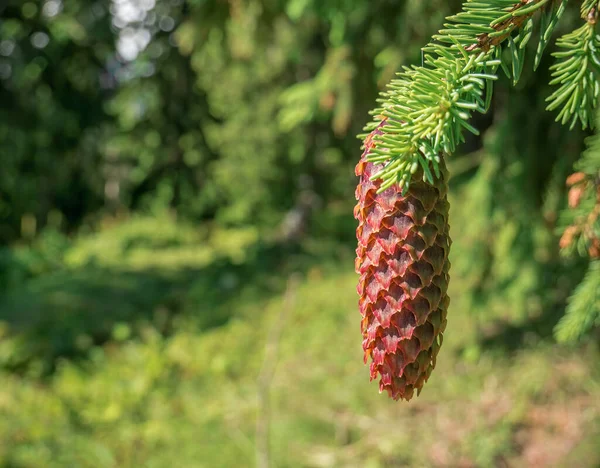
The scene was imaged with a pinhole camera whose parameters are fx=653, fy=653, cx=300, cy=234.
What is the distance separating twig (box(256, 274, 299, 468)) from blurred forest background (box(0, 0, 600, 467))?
0.02m

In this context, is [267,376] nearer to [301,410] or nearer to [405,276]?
[301,410]

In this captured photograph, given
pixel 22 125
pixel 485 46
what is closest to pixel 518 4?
pixel 485 46

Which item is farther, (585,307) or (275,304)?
(275,304)

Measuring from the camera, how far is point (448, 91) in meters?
0.65

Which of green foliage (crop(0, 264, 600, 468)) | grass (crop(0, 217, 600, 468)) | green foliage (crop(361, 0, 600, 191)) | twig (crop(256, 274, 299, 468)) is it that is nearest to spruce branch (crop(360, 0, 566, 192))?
green foliage (crop(361, 0, 600, 191))

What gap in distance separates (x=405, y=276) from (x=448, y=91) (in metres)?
0.19

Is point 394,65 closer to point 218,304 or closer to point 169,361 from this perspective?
point 169,361

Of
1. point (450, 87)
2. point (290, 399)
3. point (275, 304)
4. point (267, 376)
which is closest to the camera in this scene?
point (450, 87)

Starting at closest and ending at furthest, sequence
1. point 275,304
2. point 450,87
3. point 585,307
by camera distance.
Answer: point 450,87
point 585,307
point 275,304

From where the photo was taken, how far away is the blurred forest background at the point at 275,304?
110 inches

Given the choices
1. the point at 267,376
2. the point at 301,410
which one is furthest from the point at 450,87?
the point at 267,376

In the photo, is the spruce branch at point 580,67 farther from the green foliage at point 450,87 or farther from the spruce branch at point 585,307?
the spruce branch at point 585,307

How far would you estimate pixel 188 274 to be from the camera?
27.8 feet

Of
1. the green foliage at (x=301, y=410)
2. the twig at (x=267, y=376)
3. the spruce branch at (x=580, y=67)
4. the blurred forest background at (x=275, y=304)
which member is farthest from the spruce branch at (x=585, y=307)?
the twig at (x=267, y=376)
